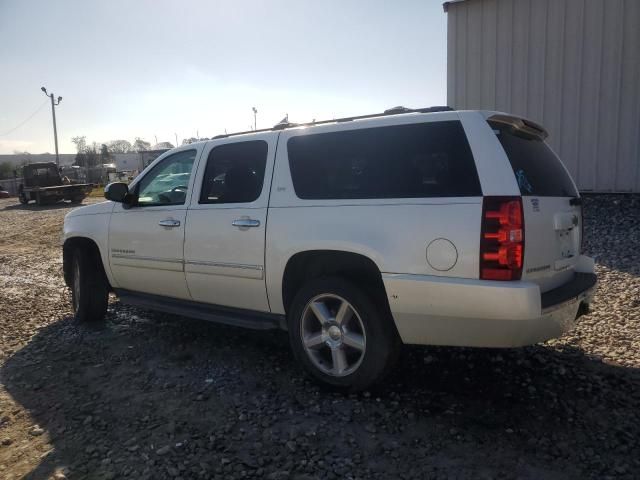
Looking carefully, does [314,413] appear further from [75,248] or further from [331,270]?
[75,248]

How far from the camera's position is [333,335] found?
143 inches

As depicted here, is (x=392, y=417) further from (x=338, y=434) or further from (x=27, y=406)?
(x=27, y=406)

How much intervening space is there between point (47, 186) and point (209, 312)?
26.4 metres

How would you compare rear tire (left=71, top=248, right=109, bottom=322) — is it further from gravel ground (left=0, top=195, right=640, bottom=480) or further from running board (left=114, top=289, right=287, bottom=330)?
running board (left=114, top=289, right=287, bottom=330)

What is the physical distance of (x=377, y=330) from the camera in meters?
3.41

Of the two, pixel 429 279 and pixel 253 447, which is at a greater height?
pixel 429 279

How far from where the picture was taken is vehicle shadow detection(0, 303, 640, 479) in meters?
2.82

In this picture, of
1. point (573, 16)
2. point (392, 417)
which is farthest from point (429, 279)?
point (573, 16)

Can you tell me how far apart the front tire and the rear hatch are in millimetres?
993

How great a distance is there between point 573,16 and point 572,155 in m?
2.57

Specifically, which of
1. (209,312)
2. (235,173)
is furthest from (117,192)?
(209,312)

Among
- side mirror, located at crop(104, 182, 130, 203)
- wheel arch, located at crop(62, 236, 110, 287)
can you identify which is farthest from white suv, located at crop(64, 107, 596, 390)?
wheel arch, located at crop(62, 236, 110, 287)

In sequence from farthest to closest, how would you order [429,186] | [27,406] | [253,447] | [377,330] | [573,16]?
1. [573,16]
2. [27,406]
3. [377,330]
4. [429,186]
5. [253,447]

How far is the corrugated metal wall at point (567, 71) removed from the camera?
30.8 feet
